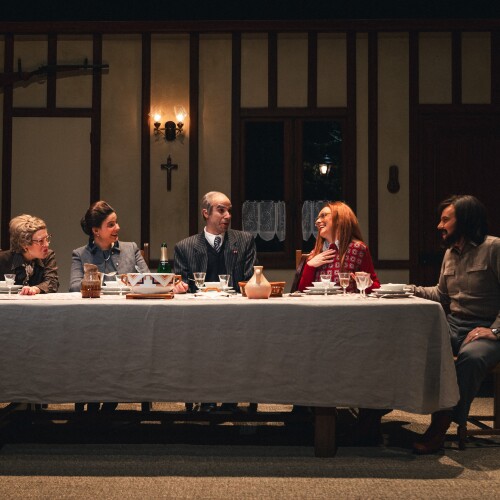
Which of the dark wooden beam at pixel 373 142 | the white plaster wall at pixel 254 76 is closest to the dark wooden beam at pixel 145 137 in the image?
the white plaster wall at pixel 254 76

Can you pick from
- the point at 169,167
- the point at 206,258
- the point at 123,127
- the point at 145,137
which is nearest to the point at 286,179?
the point at 169,167

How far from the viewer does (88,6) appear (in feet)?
20.5

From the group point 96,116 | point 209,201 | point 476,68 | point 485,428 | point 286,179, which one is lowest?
point 485,428

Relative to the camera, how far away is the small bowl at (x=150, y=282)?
10.8ft

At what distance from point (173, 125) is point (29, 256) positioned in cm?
295

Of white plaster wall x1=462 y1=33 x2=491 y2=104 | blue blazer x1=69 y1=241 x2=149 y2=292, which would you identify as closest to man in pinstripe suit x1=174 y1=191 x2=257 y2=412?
blue blazer x1=69 y1=241 x2=149 y2=292

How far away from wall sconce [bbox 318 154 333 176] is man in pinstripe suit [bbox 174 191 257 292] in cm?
249

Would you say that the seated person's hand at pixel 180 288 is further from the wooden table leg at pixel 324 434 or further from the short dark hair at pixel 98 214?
the wooden table leg at pixel 324 434

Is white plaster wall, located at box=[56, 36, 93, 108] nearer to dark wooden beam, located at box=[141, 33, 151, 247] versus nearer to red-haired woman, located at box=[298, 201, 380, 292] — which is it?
dark wooden beam, located at box=[141, 33, 151, 247]

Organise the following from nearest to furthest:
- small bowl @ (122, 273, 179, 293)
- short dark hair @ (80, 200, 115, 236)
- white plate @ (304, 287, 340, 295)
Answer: small bowl @ (122, 273, 179, 293) < white plate @ (304, 287, 340, 295) < short dark hair @ (80, 200, 115, 236)

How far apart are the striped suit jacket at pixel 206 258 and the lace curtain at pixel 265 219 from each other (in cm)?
225

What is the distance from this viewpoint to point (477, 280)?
3633mm

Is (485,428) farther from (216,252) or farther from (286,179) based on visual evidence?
(286,179)

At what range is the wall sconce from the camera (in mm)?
6664
